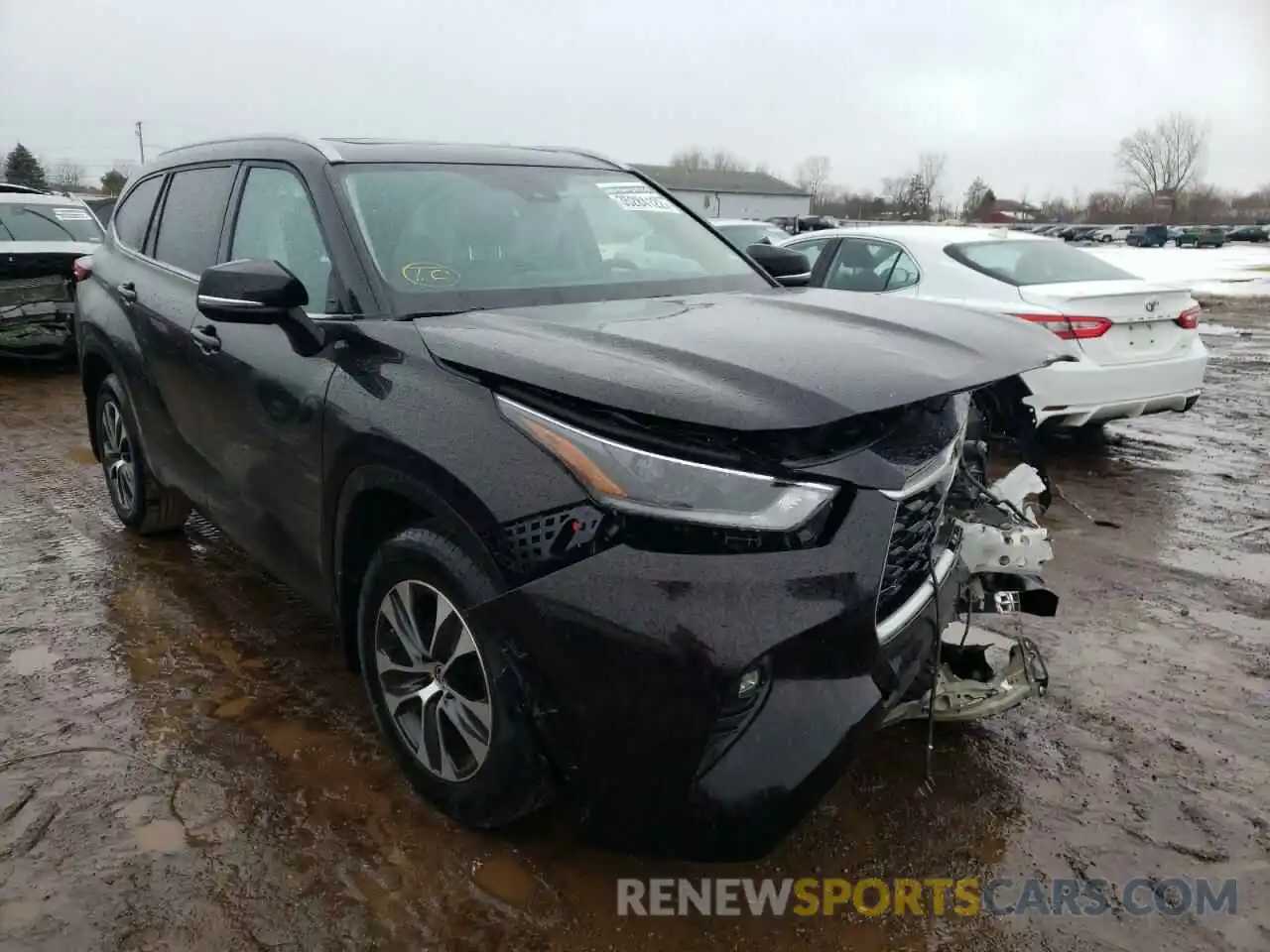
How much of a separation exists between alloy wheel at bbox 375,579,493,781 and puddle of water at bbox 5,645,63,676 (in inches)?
66.7

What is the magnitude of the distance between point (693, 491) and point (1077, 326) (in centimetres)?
479

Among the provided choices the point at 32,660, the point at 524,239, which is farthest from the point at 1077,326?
the point at 32,660

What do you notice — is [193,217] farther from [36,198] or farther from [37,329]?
[36,198]

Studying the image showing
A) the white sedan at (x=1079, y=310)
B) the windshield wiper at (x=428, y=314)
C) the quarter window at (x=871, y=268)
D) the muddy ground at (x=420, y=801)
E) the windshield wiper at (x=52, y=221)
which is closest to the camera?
the muddy ground at (x=420, y=801)

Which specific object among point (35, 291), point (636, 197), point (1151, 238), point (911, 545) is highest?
point (1151, 238)

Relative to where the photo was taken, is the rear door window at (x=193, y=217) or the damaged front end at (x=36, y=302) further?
the damaged front end at (x=36, y=302)

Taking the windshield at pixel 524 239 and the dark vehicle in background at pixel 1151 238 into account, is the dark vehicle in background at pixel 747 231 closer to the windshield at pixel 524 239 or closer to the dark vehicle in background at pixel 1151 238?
the windshield at pixel 524 239

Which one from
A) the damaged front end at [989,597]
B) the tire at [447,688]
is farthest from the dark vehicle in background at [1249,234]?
the tire at [447,688]

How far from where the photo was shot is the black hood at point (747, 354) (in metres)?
1.98

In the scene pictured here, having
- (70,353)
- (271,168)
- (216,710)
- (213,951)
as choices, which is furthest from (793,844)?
(70,353)

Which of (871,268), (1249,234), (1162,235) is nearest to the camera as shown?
(871,268)

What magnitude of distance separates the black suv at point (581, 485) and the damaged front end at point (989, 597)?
25cm

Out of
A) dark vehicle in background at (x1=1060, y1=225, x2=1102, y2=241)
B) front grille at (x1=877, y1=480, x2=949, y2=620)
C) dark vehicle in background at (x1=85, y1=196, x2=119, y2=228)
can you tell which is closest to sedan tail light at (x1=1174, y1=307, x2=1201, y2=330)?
front grille at (x1=877, y1=480, x2=949, y2=620)

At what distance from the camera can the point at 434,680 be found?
246 centimetres
